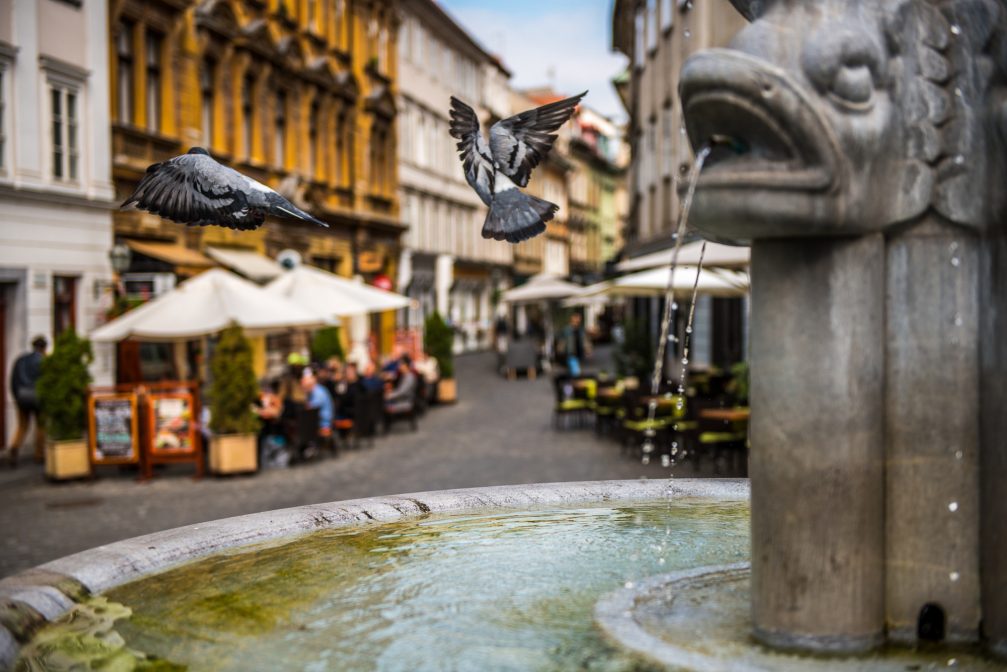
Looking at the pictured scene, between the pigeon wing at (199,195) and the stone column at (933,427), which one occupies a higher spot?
the pigeon wing at (199,195)

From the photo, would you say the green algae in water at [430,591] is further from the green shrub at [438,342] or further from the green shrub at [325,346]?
the green shrub at [325,346]

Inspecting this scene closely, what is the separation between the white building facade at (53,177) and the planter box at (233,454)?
5.05 m

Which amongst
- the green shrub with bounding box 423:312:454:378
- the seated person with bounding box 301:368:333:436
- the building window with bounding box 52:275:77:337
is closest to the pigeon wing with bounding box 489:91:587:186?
the seated person with bounding box 301:368:333:436

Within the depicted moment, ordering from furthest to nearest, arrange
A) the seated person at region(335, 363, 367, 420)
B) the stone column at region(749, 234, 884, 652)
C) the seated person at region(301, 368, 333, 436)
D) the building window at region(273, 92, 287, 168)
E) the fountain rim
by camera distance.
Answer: the building window at region(273, 92, 287, 168) < the seated person at region(335, 363, 367, 420) < the seated person at region(301, 368, 333, 436) < the fountain rim < the stone column at region(749, 234, 884, 652)

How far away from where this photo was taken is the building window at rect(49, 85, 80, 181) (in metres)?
20.3

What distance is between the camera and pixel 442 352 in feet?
89.3

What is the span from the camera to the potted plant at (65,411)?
1456 cm

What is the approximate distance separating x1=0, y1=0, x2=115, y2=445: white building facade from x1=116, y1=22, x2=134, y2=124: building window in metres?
1.10

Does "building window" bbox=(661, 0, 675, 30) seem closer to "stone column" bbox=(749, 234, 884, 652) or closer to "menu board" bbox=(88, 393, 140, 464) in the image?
"menu board" bbox=(88, 393, 140, 464)

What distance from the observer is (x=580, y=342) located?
3284 centimetres

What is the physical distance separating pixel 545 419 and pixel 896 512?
60.4 feet

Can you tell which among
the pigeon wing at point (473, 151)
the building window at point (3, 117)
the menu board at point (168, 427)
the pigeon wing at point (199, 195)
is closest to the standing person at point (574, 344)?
the building window at point (3, 117)

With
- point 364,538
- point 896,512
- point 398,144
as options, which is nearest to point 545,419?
point 364,538

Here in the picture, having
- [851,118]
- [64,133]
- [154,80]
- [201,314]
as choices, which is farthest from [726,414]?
[154,80]
